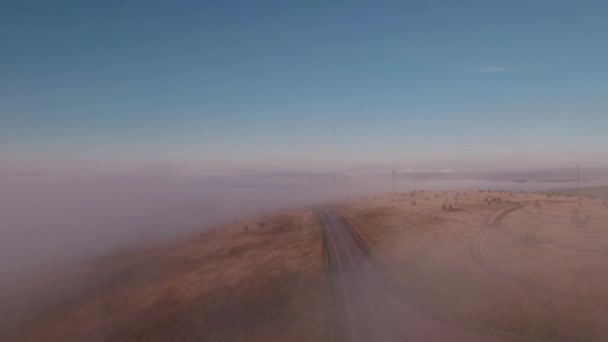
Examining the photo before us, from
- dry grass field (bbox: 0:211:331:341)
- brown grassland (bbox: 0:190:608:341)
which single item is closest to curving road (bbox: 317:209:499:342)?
brown grassland (bbox: 0:190:608:341)

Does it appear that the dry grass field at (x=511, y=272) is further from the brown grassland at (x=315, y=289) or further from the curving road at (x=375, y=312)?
the curving road at (x=375, y=312)

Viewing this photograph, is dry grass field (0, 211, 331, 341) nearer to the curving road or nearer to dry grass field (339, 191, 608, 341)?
the curving road

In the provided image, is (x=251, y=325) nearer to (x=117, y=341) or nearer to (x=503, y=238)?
(x=117, y=341)

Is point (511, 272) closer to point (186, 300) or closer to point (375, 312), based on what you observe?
point (375, 312)

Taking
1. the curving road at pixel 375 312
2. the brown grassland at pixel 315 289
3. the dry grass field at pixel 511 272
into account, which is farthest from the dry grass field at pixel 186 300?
the dry grass field at pixel 511 272

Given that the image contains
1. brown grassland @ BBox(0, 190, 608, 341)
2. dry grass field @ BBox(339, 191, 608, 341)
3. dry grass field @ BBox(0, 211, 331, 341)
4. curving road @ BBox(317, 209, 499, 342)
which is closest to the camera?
curving road @ BBox(317, 209, 499, 342)

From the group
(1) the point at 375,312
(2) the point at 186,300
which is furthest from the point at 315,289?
(2) the point at 186,300
